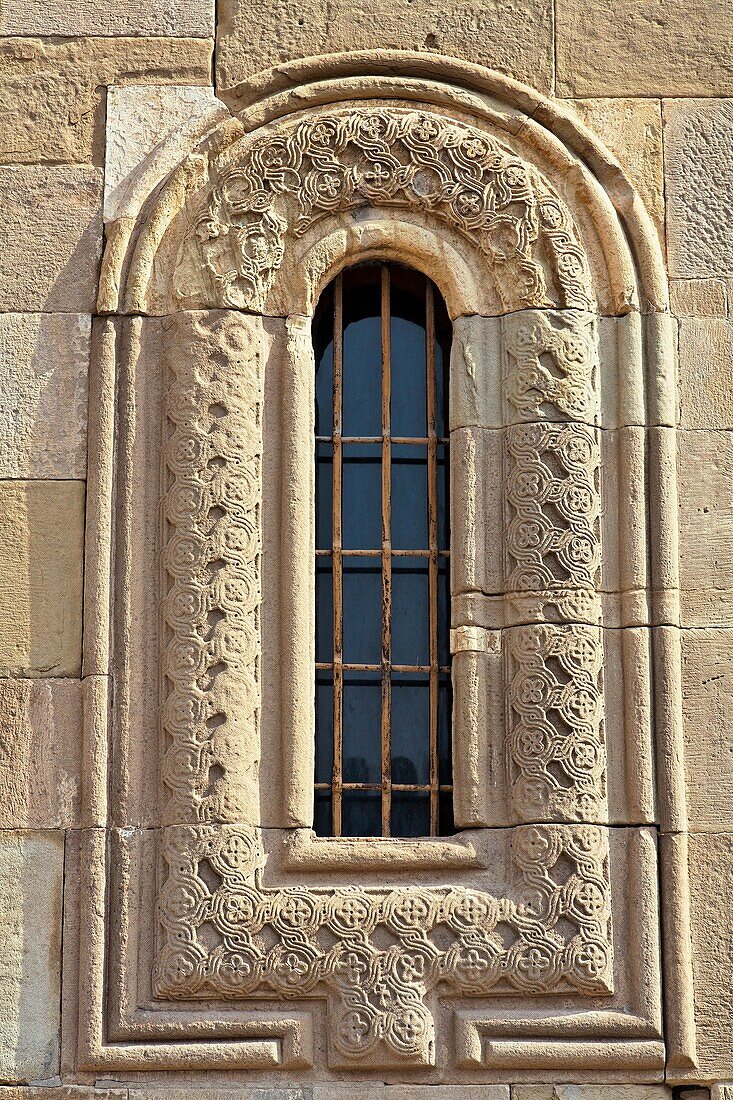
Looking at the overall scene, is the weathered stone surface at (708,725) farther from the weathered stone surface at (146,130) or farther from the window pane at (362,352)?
the weathered stone surface at (146,130)

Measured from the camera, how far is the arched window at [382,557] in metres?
6.23

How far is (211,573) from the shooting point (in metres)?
6.09

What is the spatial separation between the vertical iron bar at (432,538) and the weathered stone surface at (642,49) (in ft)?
3.51

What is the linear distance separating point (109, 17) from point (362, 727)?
2944mm

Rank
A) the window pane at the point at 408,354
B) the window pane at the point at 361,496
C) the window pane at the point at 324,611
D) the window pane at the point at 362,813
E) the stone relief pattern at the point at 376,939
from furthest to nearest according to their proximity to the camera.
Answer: the window pane at the point at 408,354, the window pane at the point at 361,496, the window pane at the point at 324,611, the window pane at the point at 362,813, the stone relief pattern at the point at 376,939

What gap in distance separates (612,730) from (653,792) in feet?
0.86

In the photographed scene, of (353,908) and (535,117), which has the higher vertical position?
(535,117)

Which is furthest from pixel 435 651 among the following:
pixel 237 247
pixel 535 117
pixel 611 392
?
pixel 535 117

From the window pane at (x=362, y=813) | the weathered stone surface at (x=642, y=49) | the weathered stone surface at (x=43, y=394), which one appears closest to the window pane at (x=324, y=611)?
the window pane at (x=362, y=813)

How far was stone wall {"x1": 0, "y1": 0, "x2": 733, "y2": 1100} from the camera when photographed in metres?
5.91

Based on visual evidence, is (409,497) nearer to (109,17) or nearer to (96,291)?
(96,291)

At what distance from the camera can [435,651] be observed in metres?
6.30

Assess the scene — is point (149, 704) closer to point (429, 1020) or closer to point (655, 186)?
point (429, 1020)

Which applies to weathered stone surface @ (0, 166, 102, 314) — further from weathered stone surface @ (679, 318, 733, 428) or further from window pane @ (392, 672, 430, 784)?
weathered stone surface @ (679, 318, 733, 428)
